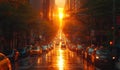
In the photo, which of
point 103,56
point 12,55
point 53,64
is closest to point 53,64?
point 53,64

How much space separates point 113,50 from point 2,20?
619 inches

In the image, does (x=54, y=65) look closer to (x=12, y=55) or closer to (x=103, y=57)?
(x=103, y=57)

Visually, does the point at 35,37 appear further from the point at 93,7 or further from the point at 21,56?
the point at 93,7

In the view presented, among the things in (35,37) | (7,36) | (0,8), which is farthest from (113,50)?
(35,37)

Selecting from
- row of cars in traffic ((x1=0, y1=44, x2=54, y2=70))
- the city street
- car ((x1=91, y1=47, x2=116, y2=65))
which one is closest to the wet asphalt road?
the city street

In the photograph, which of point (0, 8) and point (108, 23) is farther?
point (108, 23)

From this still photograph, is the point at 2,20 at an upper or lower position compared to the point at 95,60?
upper

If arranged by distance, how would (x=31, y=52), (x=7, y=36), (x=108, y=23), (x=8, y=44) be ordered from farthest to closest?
(x=8, y=44) → (x=31, y=52) → (x=7, y=36) → (x=108, y=23)

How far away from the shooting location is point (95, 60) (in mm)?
34219

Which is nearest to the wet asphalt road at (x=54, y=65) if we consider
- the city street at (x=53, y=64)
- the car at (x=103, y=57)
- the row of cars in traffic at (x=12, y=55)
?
the city street at (x=53, y=64)

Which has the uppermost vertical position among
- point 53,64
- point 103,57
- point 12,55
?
point 103,57

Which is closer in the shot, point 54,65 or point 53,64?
point 54,65

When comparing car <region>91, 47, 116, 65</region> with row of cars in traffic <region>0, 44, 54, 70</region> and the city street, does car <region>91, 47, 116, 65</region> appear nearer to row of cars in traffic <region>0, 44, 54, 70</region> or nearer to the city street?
the city street

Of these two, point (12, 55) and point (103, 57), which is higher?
point (103, 57)
